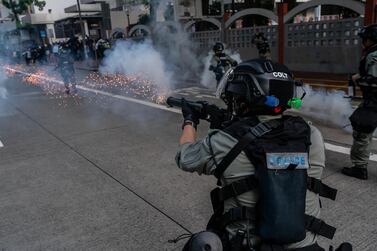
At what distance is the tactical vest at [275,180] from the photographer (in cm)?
153

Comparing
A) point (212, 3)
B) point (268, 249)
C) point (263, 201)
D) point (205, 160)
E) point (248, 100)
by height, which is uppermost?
point (212, 3)

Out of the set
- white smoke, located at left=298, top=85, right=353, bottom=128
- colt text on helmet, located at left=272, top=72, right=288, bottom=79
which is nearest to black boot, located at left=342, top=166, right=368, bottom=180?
white smoke, located at left=298, top=85, right=353, bottom=128

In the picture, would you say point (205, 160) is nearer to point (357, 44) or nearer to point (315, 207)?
point (315, 207)

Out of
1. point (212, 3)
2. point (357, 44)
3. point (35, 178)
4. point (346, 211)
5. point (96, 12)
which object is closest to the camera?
point (346, 211)

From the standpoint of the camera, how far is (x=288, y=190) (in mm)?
1537

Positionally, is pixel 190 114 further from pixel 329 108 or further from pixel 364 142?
pixel 329 108

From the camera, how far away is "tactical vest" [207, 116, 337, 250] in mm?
1533

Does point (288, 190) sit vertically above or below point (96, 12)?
below

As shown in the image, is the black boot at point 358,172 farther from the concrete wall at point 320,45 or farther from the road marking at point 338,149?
the concrete wall at point 320,45

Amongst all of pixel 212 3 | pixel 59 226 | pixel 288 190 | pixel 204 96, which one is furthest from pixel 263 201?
pixel 212 3

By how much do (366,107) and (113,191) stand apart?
301 centimetres

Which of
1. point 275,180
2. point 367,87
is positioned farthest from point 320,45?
point 275,180

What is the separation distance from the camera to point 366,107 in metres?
4.19

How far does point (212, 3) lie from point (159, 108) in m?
15.1
